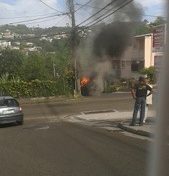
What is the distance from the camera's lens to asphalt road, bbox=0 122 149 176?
8.88 metres

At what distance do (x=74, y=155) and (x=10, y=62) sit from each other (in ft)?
148

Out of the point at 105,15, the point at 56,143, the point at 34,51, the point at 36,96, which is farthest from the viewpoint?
the point at 34,51

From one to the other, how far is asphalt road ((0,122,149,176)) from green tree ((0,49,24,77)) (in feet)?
127

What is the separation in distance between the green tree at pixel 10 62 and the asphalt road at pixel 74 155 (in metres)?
38.7

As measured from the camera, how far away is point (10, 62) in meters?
55.3

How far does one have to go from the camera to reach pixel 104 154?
10.9m

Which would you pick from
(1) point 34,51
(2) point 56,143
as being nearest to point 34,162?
(2) point 56,143

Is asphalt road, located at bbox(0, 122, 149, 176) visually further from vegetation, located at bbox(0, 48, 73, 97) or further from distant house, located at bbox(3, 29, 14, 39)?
distant house, located at bbox(3, 29, 14, 39)

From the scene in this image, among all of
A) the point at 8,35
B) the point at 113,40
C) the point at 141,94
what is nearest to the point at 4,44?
the point at 8,35

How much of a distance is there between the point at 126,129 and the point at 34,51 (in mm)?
46484

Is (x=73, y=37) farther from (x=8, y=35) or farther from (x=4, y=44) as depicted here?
(x=4, y=44)

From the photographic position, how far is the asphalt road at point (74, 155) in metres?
8.88

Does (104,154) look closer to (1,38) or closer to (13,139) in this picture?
(13,139)

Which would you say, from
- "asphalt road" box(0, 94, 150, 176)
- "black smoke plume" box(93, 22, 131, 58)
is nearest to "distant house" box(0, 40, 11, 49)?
"black smoke plume" box(93, 22, 131, 58)
